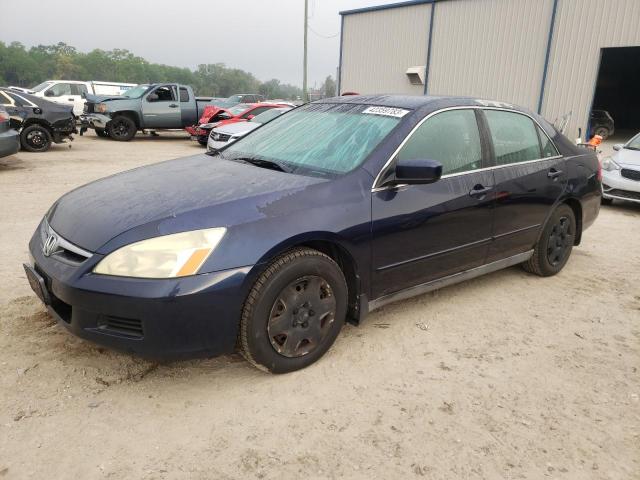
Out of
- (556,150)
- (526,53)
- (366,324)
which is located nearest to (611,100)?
(526,53)

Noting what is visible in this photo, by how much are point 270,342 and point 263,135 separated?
71.7 inches

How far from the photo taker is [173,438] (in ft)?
7.59

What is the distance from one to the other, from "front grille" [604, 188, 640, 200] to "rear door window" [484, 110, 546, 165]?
183 inches

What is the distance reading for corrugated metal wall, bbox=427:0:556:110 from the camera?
17.8 metres

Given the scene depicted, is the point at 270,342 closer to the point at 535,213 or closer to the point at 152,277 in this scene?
the point at 152,277

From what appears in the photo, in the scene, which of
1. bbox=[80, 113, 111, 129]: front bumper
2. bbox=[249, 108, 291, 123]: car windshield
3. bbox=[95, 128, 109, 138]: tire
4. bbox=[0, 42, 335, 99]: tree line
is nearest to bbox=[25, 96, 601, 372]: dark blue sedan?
bbox=[249, 108, 291, 123]: car windshield

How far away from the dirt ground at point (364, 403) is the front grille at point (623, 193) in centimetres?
473

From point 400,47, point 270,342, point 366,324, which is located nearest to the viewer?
point 270,342

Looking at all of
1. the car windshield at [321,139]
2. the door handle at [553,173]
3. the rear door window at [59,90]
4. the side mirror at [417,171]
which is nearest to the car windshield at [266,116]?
the car windshield at [321,139]

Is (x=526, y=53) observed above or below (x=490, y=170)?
above

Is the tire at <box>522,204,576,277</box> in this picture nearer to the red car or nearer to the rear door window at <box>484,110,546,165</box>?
the rear door window at <box>484,110,546,165</box>

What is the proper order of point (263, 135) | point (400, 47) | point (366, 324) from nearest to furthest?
point (366, 324)
point (263, 135)
point (400, 47)

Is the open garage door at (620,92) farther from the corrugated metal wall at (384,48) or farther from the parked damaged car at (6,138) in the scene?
the parked damaged car at (6,138)

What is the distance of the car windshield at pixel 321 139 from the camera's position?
3.17m
